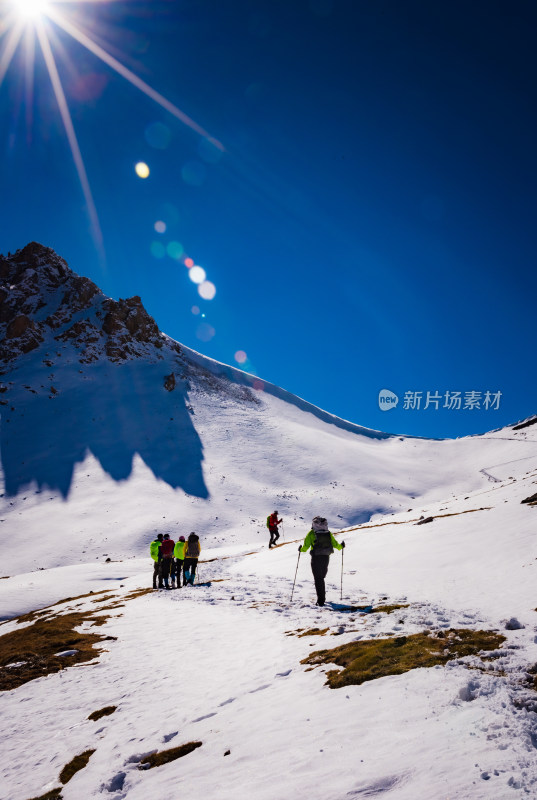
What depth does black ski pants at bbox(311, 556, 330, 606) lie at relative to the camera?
11.4 meters

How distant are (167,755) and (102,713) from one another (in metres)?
2.46

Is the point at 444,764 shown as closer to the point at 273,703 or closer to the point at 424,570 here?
the point at 273,703

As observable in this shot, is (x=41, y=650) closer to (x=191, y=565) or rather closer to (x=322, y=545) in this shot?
(x=322, y=545)

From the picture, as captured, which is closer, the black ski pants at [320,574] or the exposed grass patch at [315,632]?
the exposed grass patch at [315,632]

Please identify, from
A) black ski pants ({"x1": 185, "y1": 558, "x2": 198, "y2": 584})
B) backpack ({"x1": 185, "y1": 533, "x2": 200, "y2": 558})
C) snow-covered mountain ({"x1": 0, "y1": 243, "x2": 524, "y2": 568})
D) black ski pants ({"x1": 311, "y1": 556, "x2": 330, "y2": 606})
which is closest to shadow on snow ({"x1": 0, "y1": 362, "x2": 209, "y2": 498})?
snow-covered mountain ({"x1": 0, "y1": 243, "x2": 524, "y2": 568})

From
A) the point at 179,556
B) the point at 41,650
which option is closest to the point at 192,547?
the point at 179,556

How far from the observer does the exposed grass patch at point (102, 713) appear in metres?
6.27

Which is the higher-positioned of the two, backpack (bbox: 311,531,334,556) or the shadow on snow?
the shadow on snow

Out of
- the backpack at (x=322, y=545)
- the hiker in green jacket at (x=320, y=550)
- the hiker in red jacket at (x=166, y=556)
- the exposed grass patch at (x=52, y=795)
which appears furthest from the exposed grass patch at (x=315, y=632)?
the hiker in red jacket at (x=166, y=556)

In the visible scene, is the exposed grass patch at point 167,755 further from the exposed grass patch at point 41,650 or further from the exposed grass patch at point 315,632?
the exposed grass patch at point 41,650

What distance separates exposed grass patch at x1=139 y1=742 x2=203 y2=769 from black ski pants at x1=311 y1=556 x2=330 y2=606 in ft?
23.3

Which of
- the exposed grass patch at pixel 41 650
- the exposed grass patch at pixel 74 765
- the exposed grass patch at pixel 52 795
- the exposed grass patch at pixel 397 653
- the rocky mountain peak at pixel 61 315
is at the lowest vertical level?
the exposed grass patch at pixel 41 650

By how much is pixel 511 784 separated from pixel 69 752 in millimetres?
5629

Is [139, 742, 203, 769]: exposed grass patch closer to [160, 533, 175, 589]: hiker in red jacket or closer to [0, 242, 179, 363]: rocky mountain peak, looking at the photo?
[160, 533, 175, 589]: hiker in red jacket
